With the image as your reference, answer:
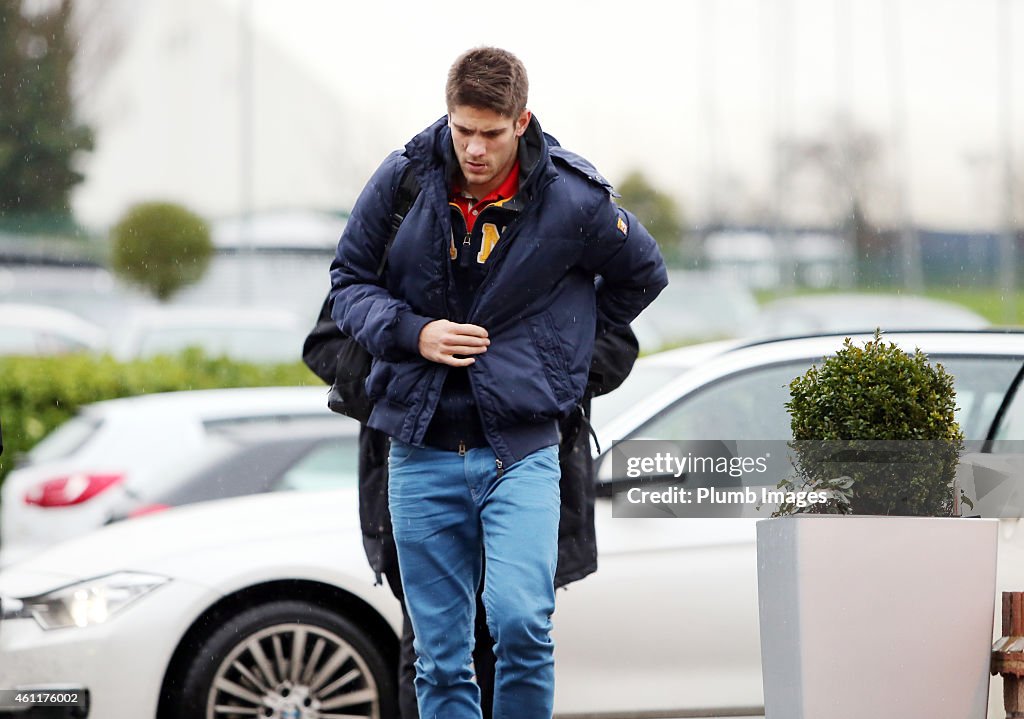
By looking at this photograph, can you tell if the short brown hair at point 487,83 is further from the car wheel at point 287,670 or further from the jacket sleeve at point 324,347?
the car wheel at point 287,670

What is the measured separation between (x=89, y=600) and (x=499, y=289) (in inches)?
79.2

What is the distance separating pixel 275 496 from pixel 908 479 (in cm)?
246

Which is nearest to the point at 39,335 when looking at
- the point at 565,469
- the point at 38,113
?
the point at 38,113

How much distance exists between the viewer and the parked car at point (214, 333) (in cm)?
1608

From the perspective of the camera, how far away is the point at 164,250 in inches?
916

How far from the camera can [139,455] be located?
26.2 ft

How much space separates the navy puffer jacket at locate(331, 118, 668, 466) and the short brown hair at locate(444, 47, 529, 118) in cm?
18

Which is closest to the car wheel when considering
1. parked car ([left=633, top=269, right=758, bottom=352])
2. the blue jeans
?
the blue jeans

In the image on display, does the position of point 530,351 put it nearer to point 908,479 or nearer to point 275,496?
point 908,479

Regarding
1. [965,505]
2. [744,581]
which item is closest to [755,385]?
[744,581]

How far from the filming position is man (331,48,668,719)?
12.5 feet

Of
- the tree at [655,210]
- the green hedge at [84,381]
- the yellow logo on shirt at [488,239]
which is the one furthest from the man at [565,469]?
the tree at [655,210]

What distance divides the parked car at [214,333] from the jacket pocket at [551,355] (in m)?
12.2

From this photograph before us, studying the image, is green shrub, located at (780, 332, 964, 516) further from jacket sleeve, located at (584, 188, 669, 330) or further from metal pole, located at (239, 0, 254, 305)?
metal pole, located at (239, 0, 254, 305)
